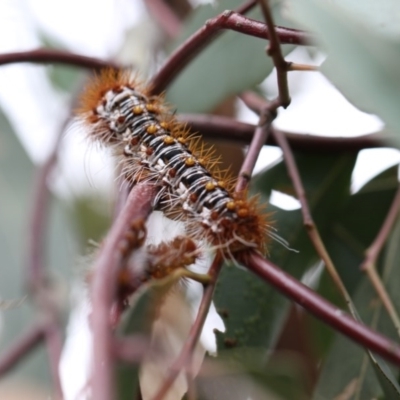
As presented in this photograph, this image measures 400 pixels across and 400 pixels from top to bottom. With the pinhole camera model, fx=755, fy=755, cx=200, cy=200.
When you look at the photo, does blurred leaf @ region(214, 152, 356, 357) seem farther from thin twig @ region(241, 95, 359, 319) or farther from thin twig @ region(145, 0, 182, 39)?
thin twig @ region(145, 0, 182, 39)

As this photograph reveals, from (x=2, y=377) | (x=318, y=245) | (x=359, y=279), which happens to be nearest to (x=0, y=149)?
(x=2, y=377)

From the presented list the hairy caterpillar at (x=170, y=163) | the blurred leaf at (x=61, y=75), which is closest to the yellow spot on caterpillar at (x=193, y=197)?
the hairy caterpillar at (x=170, y=163)

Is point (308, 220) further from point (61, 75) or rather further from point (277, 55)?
point (61, 75)

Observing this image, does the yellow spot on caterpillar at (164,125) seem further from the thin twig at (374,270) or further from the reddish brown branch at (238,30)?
the thin twig at (374,270)

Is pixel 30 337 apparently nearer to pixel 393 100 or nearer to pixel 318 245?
pixel 318 245

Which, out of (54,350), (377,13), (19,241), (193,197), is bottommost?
(19,241)

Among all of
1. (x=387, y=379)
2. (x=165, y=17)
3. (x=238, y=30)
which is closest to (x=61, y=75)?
(x=165, y=17)

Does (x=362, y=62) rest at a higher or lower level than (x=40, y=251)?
higher
